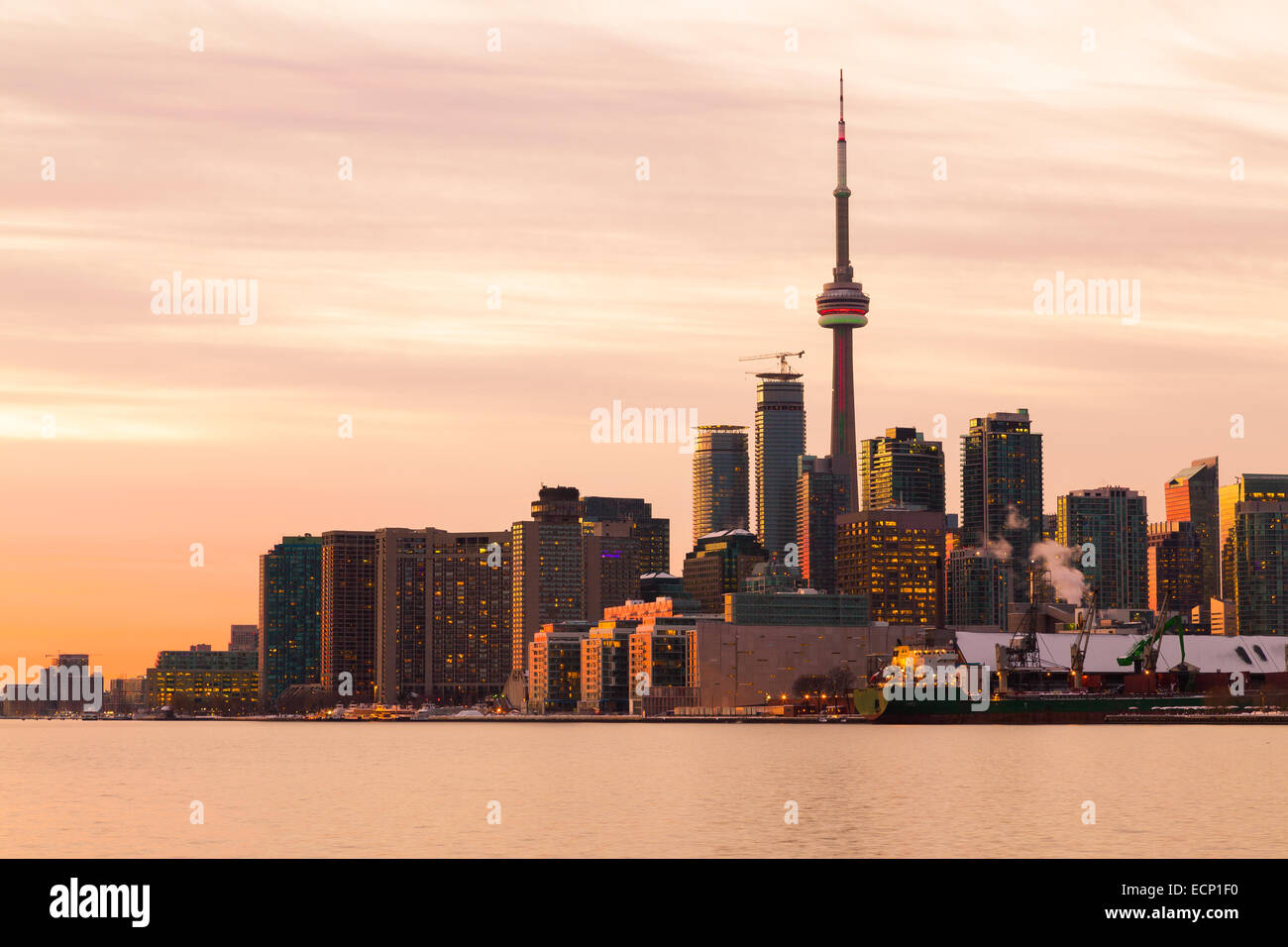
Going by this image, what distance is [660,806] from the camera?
98.2 m

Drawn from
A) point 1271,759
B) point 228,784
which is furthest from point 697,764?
point 1271,759

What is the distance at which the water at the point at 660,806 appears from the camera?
74188 mm

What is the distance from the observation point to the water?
74188mm

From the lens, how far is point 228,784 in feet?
413

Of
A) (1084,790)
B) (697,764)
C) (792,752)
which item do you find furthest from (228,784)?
(792,752)
